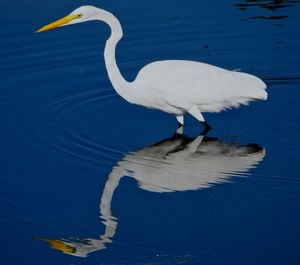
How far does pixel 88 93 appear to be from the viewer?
448 inches

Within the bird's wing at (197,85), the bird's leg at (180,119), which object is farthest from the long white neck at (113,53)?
the bird's leg at (180,119)

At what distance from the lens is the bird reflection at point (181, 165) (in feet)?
27.9

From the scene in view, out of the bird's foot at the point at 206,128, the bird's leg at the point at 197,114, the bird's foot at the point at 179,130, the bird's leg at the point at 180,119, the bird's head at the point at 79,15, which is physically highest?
the bird's head at the point at 79,15

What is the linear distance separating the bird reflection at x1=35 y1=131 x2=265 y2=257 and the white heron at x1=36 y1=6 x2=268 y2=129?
1.50 feet

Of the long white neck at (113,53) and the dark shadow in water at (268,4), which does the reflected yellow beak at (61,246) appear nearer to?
the long white neck at (113,53)

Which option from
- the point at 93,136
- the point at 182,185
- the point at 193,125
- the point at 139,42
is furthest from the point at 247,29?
the point at 182,185

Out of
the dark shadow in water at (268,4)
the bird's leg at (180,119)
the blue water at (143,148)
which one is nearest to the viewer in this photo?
the blue water at (143,148)

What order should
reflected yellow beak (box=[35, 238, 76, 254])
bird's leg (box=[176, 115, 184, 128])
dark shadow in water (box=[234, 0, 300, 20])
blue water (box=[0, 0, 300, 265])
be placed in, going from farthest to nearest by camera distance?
dark shadow in water (box=[234, 0, 300, 20])
bird's leg (box=[176, 115, 184, 128])
blue water (box=[0, 0, 300, 265])
reflected yellow beak (box=[35, 238, 76, 254])

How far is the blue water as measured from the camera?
7316 mm

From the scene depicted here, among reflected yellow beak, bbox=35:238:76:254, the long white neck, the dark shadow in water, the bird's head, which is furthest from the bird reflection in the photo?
the dark shadow in water

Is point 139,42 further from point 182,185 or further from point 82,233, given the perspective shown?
point 82,233

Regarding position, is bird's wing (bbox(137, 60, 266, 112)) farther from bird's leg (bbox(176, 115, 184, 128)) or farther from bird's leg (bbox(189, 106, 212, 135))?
bird's leg (bbox(176, 115, 184, 128))

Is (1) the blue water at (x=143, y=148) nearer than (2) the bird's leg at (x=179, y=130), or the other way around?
(1) the blue water at (x=143, y=148)

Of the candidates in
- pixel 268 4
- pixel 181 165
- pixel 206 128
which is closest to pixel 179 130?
pixel 206 128
